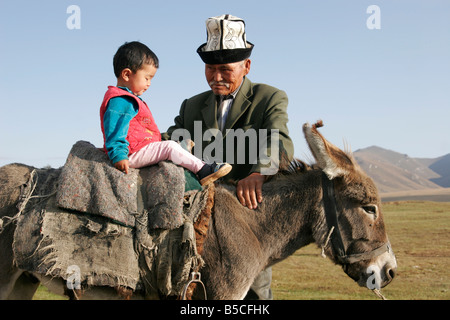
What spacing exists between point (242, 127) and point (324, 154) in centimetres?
134

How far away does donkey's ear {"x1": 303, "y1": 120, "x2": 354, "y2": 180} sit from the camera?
3.77 m

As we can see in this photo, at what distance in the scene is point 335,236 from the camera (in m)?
3.94

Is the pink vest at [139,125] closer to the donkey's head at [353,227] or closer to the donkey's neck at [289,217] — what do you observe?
the donkey's neck at [289,217]

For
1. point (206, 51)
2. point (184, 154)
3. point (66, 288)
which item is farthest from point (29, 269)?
point (206, 51)

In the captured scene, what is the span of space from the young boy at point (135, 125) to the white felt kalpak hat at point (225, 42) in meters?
0.70

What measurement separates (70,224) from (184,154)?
1.16 meters

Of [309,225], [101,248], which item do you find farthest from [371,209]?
[101,248]

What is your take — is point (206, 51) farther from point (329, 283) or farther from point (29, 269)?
point (329, 283)

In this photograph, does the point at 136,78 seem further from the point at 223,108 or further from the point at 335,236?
the point at 335,236

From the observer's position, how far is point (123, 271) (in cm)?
345

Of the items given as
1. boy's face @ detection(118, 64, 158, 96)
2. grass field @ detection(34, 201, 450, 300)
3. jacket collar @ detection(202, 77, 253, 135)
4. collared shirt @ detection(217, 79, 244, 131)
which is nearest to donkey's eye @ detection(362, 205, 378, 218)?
jacket collar @ detection(202, 77, 253, 135)

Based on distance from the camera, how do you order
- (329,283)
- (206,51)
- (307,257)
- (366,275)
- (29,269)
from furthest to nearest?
(307,257), (329,283), (206,51), (366,275), (29,269)

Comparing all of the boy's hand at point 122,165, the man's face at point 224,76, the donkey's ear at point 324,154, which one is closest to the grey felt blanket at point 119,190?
the boy's hand at point 122,165
